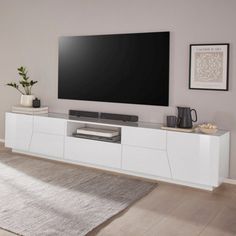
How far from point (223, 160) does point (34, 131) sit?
7.75 feet

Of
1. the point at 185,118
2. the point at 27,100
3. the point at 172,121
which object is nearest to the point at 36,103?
the point at 27,100

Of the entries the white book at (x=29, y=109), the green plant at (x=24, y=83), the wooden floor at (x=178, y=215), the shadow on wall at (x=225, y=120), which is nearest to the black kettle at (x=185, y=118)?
the shadow on wall at (x=225, y=120)

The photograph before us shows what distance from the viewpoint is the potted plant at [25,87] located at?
4914 millimetres

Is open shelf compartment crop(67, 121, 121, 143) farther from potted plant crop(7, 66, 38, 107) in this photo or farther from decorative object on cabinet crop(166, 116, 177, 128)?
potted plant crop(7, 66, 38, 107)

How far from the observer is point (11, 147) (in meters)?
4.92

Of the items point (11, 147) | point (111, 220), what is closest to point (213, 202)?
point (111, 220)

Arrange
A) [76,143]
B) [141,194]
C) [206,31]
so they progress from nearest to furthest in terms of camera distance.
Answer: [141,194], [206,31], [76,143]

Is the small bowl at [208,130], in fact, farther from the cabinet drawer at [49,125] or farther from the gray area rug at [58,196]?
the cabinet drawer at [49,125]

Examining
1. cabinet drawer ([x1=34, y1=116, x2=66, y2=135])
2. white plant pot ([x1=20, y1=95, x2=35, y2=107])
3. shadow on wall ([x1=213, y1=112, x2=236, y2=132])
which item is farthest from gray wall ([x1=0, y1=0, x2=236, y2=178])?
cabinet drawer ([x1=34, y1=116, x2=66, y2=135])

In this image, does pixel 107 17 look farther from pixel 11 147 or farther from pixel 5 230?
pixel 5 230

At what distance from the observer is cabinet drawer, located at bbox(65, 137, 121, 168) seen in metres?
4.03

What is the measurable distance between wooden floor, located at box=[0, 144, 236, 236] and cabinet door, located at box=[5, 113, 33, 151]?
6.54 feet

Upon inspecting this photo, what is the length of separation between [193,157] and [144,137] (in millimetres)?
559

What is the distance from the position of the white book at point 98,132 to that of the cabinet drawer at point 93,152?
98 millimetres
